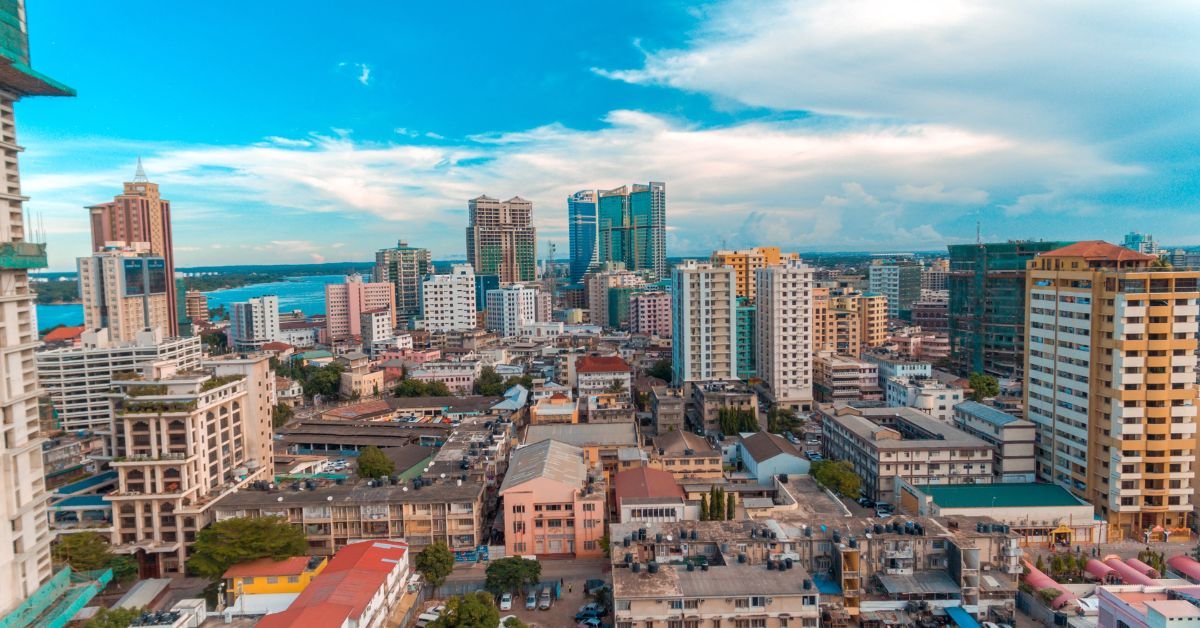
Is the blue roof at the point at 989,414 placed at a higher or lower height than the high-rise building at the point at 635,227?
lower

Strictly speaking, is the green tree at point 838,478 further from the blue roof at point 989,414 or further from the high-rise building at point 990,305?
the high-rise building at point 990,305

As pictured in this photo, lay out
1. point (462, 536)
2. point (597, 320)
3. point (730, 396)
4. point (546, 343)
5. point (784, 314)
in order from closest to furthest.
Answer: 1. point (462, 536)
2. point (730, 396)
3. point (784, 314)
4. point (546, 343)
5. point (597, 320)

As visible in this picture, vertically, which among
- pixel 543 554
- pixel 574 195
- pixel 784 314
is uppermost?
pixel 574 195

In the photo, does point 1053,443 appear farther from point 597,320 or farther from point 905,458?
point 597,320

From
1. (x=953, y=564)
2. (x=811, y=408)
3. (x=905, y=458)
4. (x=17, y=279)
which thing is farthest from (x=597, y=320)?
(x=17, y=279)

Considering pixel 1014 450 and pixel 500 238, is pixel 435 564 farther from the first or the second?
pixel 500 238

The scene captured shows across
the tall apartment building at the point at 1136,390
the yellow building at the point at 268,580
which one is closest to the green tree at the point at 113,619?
the yellow building at the point at 268,580
